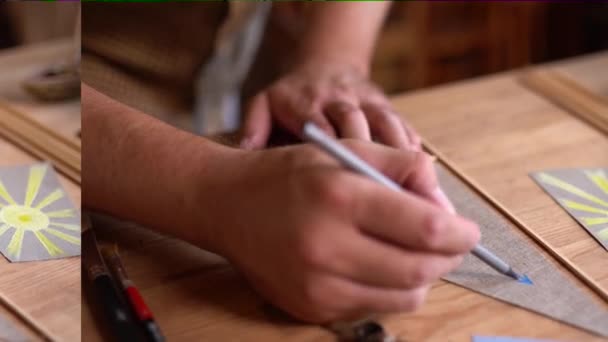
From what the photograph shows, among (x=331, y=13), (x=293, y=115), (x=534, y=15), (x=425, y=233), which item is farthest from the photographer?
(x=534, y=15)

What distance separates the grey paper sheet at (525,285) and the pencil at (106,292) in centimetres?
20

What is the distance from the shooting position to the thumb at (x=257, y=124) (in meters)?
0.61

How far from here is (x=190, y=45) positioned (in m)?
0.82

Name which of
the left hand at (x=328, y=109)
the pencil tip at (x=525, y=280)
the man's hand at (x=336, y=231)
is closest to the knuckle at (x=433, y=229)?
the man's hand at (x=336, y=231)

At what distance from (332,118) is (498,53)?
→ 128cm

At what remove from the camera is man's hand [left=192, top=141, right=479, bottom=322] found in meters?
0.36

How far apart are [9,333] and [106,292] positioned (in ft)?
0.18

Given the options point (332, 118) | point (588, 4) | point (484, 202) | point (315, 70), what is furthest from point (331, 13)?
point (588, 4)

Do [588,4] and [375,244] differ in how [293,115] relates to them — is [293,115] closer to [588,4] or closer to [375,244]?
[375,244]

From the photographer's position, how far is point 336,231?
36 cm

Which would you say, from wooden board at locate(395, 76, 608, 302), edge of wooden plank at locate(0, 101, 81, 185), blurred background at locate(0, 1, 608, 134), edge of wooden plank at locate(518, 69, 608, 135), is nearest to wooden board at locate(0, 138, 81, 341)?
edge of wooden plank at locate(0, 101, 81, 185)

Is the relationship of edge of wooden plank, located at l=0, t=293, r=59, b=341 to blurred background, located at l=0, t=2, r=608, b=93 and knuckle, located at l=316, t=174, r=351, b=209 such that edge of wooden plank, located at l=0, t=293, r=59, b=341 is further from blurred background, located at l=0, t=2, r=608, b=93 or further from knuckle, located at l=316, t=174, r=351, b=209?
blurred background, located at l=0, t=2, r=608, b=93

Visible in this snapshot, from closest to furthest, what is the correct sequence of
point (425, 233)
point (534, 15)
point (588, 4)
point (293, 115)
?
point (425, 233) < point (293, 115) < point (588, 4) < point (534, 15)

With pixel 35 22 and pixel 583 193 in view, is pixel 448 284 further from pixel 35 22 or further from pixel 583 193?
pixel 35 22
